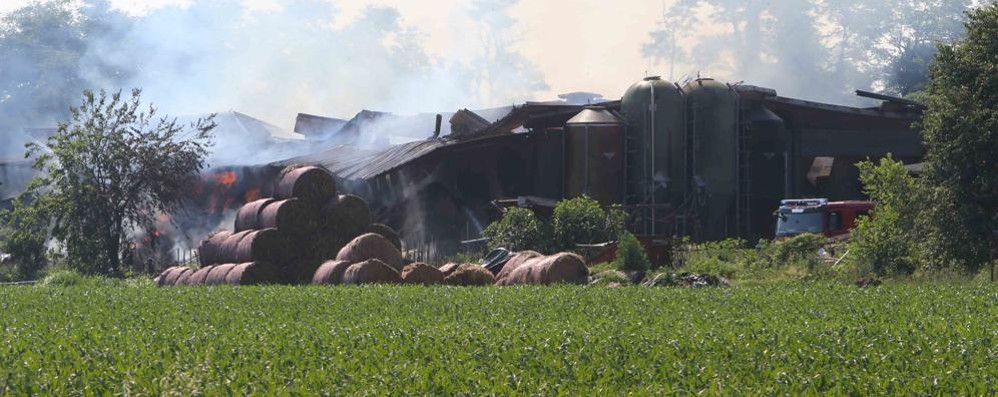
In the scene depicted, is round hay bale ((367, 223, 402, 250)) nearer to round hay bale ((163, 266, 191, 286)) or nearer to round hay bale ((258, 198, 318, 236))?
round hay bale ((258, 198, 318, 236))

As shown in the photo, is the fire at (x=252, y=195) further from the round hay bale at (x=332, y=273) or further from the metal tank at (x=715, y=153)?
the round hay bale at (x=332, y=273)

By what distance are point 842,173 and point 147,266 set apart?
22.8 metres

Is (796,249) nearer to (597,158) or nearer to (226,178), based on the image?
(597,158)

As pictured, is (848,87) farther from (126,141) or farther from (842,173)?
(126,141)

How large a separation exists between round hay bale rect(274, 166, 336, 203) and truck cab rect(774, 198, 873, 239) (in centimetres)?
1233

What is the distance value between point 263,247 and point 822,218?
614 inches

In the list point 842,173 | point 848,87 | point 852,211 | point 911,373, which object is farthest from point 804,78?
point 911,373

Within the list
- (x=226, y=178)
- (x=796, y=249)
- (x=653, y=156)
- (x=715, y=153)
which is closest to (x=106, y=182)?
(x=226, y=178)

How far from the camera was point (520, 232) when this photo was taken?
130ft

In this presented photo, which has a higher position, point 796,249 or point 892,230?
point 892,230

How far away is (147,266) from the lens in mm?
44031

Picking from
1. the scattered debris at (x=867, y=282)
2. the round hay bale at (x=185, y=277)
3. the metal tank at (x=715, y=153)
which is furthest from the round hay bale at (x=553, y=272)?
the metal tank at (x=715, y=153)

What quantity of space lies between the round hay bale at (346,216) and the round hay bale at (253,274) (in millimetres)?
2429

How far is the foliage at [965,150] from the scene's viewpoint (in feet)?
→ 98.0
